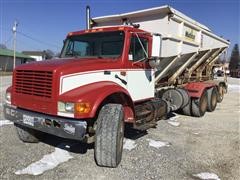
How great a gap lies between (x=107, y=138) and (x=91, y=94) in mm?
770

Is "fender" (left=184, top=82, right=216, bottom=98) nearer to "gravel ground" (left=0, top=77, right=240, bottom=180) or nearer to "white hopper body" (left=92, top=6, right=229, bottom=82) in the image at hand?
"white hopper body" (left=92, top=6, right=229, bottom=82)

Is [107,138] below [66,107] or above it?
below

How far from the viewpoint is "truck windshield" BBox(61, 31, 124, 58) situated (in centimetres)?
607

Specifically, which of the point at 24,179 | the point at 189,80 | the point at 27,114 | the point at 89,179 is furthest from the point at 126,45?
the point at 189,80

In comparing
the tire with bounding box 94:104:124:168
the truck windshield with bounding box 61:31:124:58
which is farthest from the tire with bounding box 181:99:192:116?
the tire with bounding box 94:104:124:168

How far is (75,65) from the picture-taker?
5.18 meters

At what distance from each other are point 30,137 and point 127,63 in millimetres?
2524

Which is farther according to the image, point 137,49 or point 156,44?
point 137,49

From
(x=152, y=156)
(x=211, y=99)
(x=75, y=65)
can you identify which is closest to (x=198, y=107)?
(x=211, y=99)

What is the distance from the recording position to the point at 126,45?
6.03 m

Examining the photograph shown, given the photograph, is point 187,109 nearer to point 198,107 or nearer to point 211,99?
point 198,107

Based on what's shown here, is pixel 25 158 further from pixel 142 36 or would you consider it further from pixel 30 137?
pixel 142 36

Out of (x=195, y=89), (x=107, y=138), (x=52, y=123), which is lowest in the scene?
(x=107, y=138)

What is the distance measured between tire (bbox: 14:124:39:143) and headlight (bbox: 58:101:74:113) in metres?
1.83
